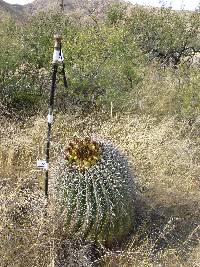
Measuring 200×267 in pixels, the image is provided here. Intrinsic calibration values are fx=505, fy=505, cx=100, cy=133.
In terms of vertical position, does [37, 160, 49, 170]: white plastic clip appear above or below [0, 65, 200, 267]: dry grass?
above

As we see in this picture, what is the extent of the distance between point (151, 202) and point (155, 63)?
5.93 metres

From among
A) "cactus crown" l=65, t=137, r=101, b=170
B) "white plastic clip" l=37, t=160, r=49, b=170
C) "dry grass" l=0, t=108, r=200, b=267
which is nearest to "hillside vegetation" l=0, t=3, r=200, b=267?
"dry grass" l=0, t=108, r=200, b=267

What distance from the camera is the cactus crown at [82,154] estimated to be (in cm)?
448

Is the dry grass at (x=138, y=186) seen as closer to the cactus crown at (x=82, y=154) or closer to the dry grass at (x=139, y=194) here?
the dry grass at (x=139, y=194)

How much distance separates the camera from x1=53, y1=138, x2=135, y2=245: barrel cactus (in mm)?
4410

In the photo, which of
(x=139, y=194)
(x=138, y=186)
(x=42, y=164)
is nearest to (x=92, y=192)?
(x=42, y=164)

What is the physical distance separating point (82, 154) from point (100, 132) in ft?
9.36

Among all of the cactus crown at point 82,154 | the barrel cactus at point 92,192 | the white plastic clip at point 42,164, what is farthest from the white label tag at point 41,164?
the cactus crown at point 82,154

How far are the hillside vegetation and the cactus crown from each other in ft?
1.44

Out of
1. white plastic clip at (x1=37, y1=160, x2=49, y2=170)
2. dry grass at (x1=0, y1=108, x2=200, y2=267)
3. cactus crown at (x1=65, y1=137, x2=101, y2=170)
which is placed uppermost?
cactus crown at (x1=65, y1=137, x2=101, y2=170)

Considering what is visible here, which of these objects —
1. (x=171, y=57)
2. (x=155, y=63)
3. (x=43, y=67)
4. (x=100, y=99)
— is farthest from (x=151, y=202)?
(x=171, y=57)

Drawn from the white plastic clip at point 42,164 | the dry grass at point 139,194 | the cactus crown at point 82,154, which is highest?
the cactus crown at point 82,154

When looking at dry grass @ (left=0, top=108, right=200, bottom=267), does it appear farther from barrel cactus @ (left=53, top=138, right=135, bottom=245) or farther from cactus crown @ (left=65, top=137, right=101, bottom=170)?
cactus crown @ (left=65, top=137, right=101, bottom=170)

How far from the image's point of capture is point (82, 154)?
14.9 feet
